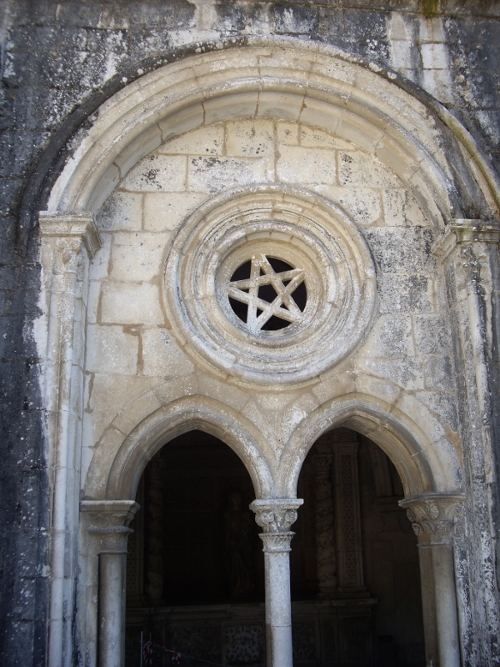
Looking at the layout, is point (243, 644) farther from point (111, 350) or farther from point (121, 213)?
point (121, 213)

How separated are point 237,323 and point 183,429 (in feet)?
2.93

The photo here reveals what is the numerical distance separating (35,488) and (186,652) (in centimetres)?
415

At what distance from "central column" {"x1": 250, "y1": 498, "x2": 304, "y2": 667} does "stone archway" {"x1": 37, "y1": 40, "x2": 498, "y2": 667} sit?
12 millimetres

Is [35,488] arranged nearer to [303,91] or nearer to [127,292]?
[127,292]

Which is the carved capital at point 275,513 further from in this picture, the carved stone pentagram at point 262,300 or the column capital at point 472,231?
the column capital at point 472,231

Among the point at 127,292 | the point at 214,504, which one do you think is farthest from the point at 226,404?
the point at 214,504

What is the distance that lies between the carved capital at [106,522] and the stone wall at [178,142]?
609mm

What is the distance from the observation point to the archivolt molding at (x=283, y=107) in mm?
5328

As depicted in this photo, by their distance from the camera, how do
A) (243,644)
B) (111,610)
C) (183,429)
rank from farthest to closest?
(243,644) < (183,429) < (111,610)

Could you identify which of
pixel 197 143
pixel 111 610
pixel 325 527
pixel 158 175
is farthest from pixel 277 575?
pixel 325 527

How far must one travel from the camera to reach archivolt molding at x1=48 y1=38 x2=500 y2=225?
533 cm

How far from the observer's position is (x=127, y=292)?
5.30 metres

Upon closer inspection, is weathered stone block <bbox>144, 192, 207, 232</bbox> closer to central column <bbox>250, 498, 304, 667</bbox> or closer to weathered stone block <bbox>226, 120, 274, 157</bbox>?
weathered stone block <bbox>226, 120, 274, 157</bbox>

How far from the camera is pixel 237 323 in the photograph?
5426 mm
